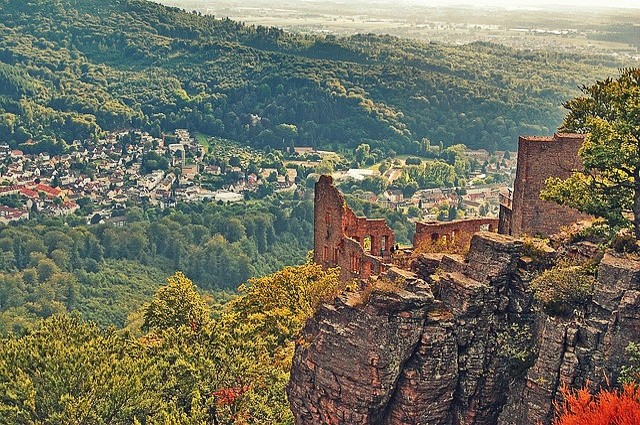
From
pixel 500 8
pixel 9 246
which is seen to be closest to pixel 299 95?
pixel 500 8

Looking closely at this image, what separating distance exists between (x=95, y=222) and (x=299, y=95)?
6601 centimetres

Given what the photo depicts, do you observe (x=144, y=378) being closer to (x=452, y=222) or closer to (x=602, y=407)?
(x=602, y=407)

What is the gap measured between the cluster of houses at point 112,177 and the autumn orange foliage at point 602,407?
429 ft

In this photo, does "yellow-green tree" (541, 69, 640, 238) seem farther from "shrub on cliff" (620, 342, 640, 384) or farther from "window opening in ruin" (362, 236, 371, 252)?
"window opening in ruin" (362, 236, 371, 252)

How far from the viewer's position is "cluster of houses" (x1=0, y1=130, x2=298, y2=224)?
5944 inches

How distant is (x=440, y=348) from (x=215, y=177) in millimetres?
146809

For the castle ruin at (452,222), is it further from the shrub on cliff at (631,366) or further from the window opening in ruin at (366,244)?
the shrub on cliff at (631,366)

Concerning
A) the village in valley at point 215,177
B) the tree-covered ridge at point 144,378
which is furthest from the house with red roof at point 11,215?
the tree-covered ridge at point 144,378

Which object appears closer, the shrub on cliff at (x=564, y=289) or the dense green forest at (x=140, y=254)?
the shrub on cliff at (x=564, y=289)

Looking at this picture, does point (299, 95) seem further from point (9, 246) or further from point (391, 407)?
point (391, 407)

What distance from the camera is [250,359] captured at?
1261 inches

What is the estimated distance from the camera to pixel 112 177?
169625 mm

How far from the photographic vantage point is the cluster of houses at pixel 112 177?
495 feet

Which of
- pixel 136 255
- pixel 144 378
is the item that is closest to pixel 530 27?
pixel 136 255
